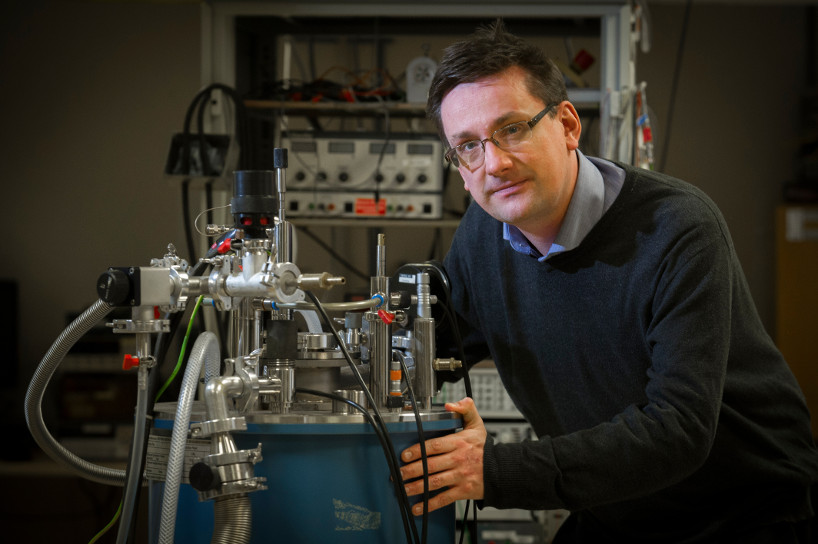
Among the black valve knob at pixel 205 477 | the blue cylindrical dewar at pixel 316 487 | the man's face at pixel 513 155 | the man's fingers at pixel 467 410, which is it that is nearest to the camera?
the black valve knob at pixel 205 477

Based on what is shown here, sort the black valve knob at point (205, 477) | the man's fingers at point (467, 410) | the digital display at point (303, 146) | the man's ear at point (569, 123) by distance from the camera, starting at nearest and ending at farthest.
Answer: the black valve knob at point (205, 477)
the man's fingers at point (467, 410)
the man's ear at point (569, 123)
the digital display at point (303, 146)

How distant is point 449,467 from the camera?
3.29 feet

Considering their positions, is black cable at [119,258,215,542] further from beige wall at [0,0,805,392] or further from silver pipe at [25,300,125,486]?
beige wall at [0,0,805,392]

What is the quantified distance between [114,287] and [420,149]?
1.91 metres

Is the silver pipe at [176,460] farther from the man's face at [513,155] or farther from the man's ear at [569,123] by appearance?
the man's ear at [569,123]

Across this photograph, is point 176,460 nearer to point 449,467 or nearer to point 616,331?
point 449,467

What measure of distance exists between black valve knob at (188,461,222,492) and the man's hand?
0.77 feet

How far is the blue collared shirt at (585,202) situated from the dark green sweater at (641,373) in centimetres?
2

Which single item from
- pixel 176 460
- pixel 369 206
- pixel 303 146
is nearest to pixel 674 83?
pixel 369 206

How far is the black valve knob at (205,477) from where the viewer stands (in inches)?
33.2

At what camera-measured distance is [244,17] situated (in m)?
2.87

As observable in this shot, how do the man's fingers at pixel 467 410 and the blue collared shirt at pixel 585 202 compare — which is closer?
the man's fingers at pixel 467 410

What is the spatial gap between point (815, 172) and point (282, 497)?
3.83 meters

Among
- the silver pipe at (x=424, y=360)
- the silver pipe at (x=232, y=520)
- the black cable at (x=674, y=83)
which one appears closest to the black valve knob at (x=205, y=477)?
the silver pipe at (x=232, y=520)
